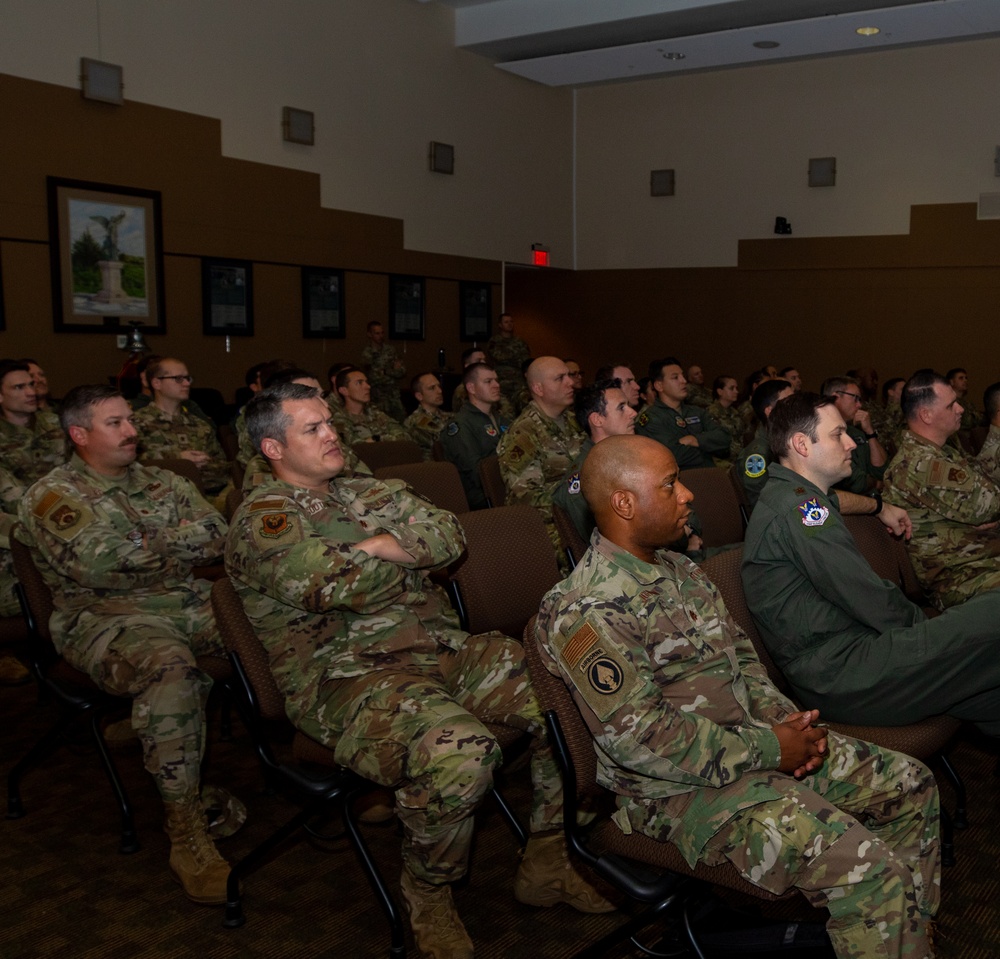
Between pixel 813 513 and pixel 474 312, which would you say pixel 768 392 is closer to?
pixel 813 513

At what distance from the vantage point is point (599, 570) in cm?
201

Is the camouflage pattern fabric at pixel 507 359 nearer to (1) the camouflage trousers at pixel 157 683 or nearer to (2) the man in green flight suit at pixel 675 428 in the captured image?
(2) the man in green flight suit at pixel 675 428

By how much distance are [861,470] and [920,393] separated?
1.58 meters

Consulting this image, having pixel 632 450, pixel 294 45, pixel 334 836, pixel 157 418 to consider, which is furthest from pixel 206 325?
pixel 632 450

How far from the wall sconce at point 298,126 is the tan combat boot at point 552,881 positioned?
346 inches

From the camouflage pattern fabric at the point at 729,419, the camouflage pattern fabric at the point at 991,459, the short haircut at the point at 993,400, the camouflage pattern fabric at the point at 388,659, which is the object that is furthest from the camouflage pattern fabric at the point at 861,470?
the camouflage pattern fabric at the point at 388,659

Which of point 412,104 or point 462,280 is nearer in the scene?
point 412,104

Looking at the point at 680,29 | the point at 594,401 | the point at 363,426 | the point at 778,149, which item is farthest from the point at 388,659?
the point at 778,149

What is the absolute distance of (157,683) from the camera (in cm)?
270

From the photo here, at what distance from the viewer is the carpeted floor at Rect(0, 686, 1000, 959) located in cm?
237

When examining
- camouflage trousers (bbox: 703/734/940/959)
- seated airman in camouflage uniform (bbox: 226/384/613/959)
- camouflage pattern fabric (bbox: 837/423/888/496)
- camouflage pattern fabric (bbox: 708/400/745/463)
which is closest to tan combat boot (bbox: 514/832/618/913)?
seated airman in camouflage uniform (bbox: 226/384/613/959)

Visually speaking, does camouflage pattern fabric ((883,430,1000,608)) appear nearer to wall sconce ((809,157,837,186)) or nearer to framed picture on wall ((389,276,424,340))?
framed picture on wall ((389,276,424,340))

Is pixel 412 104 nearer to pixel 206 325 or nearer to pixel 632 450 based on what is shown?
pixel 206 325

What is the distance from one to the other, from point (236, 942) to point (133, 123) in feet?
25.6
